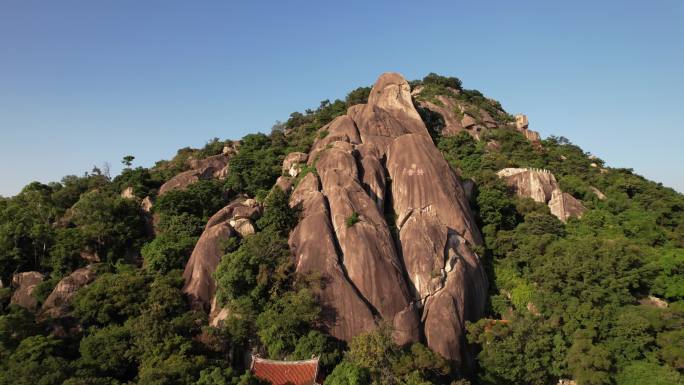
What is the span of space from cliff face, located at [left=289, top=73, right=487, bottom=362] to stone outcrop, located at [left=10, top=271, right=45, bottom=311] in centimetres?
1384

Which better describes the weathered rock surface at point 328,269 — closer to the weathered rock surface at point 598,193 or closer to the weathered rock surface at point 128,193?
the weathered rock surface at point 128,193

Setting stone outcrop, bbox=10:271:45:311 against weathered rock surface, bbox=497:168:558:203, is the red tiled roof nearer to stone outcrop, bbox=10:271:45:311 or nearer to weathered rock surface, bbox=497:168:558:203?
stone outcrop, bbox=10:271:45:311

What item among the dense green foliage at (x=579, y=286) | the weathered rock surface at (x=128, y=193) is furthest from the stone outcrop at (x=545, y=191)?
the weathered rock surface at (x=128, y=193)

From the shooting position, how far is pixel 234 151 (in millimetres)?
40750

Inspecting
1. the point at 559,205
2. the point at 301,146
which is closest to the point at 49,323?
the point at 301,146

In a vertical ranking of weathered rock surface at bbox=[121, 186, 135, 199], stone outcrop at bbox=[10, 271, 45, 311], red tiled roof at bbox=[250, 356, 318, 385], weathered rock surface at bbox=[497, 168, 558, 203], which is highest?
weathered rock surface at bbox=[497, 168, 558, 203]

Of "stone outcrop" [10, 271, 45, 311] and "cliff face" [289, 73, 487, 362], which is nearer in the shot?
"cliff face" [289, 73, 487, 362]

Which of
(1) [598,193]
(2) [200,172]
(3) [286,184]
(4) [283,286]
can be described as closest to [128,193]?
(2) [200,172]

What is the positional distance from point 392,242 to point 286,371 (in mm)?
8699

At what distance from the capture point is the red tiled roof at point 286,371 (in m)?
17.9

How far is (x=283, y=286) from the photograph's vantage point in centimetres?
2172

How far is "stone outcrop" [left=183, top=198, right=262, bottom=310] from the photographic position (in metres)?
22.9

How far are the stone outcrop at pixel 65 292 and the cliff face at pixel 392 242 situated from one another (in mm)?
11089

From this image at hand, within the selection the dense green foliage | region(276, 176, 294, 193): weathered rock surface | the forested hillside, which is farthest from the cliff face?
the dense green foliage
